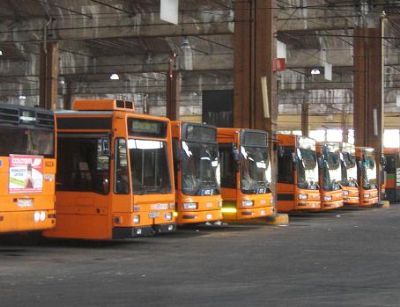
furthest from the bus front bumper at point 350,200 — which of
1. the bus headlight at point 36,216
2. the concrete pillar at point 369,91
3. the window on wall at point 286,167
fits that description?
the bus headlight at point 36,216

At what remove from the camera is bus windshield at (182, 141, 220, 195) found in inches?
711

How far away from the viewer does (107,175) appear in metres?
15.0

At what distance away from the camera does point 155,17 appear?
36.4m

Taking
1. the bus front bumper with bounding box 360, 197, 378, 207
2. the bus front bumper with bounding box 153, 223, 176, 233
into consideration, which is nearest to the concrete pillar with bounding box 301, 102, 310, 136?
the bus front bumper with bounding box 360, 197, 378, 207

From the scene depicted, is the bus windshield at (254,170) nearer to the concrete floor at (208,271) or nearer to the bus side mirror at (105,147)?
the concrete floor at (208,271)

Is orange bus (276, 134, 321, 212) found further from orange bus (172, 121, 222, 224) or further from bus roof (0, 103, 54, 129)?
bus roof (0, 103, 54, 129)

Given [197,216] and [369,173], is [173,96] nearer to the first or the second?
[369,173]

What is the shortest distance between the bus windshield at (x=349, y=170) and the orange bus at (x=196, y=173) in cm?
1379

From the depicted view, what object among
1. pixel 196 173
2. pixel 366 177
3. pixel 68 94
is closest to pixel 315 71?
pixel 366 177

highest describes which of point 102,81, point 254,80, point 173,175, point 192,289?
point 102,81

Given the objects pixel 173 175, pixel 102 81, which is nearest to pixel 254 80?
pixel 173 175

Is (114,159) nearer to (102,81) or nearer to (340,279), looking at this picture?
(340,279)

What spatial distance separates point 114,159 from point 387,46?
33.6m

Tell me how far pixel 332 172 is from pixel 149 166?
15.1 metres
